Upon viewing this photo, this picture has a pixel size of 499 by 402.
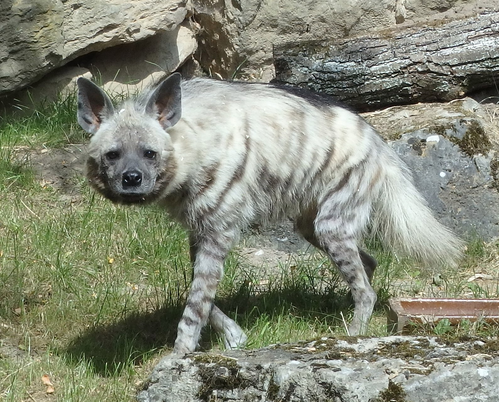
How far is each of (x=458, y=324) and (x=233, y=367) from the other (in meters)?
1.46

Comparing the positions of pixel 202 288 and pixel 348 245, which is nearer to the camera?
pixel 202 288

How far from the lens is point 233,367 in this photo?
10.7 feet

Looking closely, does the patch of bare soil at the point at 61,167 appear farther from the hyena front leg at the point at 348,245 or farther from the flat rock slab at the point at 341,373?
the flat rock slab at the point at 341,373

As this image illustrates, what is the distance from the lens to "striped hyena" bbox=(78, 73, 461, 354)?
4059 mm

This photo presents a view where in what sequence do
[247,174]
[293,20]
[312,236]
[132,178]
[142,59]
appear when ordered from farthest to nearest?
[142,59] → [293,20] → [312,236] → [247,174] → [132,178]

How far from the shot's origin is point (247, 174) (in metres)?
4.30

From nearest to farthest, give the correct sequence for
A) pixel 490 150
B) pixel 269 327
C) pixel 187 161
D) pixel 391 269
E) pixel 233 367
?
pixel 233 367 → pixel 187 161 → pixel 269 327 → pixel 391 269 → pixel 490 150

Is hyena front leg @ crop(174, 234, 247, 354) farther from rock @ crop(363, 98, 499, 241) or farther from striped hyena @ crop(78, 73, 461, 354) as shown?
rock @ crop(363, 98, 499, 241)

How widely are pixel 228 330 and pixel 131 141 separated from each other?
44.9 inches

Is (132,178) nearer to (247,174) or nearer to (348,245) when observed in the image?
(247,174)

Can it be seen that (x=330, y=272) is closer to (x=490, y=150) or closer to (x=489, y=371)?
(x=490, y=150)

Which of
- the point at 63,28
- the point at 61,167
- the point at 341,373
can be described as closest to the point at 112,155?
the point at 341,373

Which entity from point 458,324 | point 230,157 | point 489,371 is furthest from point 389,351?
point 230,157

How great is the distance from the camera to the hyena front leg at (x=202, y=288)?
4.16 metres
